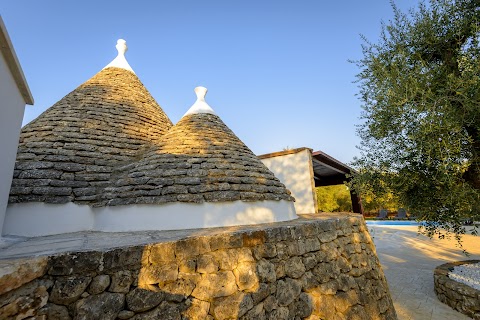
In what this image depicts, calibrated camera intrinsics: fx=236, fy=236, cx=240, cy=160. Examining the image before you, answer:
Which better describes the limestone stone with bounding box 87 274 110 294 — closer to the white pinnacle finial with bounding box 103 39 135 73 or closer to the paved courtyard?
the paved courtyard

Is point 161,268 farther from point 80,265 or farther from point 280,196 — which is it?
point 280,196

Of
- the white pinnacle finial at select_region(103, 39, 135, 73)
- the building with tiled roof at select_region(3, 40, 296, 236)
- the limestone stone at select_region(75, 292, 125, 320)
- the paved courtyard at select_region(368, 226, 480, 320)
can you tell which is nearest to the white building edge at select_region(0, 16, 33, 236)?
the building with tiled roof at select_region(3, 40, 296, 236)

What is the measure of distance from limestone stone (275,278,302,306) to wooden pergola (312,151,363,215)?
566 centimetres

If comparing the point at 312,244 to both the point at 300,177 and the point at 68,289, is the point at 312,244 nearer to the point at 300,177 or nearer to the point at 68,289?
the point at 68,289

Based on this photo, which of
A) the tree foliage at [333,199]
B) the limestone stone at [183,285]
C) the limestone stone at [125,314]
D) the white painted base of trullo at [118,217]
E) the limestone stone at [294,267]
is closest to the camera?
the limestone stone at [125,314]

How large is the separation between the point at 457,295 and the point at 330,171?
24.9 feet

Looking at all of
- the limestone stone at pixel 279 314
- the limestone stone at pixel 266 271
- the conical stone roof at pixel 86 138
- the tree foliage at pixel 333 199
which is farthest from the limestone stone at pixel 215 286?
the tree foliage at pixel 333 199

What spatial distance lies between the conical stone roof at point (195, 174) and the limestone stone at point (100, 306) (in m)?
2.31

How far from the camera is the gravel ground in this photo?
5.42m

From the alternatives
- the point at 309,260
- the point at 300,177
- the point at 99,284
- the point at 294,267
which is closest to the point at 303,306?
the point at 294,267

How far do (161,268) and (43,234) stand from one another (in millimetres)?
3201

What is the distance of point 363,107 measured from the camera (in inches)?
249

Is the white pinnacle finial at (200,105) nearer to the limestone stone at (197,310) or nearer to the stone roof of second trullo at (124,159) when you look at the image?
the stone roof of second trullo at (124,159)

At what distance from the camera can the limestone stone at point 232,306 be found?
2.44 m
